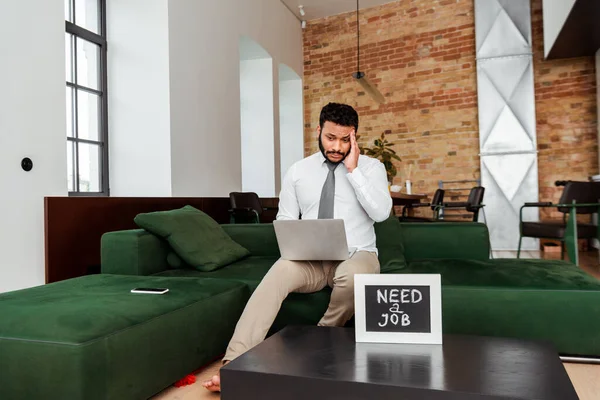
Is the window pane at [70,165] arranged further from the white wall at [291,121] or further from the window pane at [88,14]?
the white wall at [291,121]

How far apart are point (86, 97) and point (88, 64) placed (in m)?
0.31

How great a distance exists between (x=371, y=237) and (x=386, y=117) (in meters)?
5.57

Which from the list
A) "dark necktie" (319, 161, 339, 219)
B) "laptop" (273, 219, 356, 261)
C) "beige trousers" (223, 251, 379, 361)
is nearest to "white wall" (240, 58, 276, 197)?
"dark necktie" (319, 161, 339, 219)

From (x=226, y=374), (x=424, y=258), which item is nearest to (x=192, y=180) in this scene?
(x=424, y=258)

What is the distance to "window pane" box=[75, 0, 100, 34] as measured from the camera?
4234 millimetres

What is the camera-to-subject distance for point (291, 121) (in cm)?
841

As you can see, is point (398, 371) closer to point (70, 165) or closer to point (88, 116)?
point (70, 165)

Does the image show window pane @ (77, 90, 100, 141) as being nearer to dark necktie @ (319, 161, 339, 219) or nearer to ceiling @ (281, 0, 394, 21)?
dark necktie @ (319, 161, 339, 219)

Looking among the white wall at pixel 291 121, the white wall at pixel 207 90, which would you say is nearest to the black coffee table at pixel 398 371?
the white wall at pixel 207 90

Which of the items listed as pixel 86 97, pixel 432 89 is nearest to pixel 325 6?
pixel 432 89

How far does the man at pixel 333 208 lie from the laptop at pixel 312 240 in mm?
63

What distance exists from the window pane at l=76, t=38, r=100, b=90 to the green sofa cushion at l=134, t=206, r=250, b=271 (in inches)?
76.2

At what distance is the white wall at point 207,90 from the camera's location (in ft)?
15.1

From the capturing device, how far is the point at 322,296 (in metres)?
2.46
